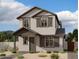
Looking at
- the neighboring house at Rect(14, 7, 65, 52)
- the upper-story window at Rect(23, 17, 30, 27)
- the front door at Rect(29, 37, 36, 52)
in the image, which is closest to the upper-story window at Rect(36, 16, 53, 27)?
the neighboring house at Rect(14, 7, 65, 52)

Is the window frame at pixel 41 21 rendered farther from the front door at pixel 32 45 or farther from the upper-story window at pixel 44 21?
the front door at pixel 32 45

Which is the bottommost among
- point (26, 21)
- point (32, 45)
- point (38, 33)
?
point (32, 45)

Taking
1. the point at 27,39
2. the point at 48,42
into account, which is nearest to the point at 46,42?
the point at 48,42

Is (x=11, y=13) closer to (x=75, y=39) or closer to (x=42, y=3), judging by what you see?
(x=42, y=3)

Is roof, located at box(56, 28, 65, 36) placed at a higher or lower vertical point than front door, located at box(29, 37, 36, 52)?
higher

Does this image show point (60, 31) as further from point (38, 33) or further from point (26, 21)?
point (26, 21)

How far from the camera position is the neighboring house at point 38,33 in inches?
102

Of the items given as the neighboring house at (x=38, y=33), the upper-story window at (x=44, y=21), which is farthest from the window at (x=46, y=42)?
the upper-story window at (x=44, y=21)

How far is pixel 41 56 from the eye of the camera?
259 cm

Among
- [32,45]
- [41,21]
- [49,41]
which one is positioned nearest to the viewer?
[32,45]

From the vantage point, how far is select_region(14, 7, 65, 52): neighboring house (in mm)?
2584

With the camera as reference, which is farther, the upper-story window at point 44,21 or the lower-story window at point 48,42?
the upper-story window at point 44,21

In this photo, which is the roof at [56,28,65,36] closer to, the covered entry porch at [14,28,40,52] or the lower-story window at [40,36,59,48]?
the lower-story window at [40,36,59,48]

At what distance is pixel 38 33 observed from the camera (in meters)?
2.71
